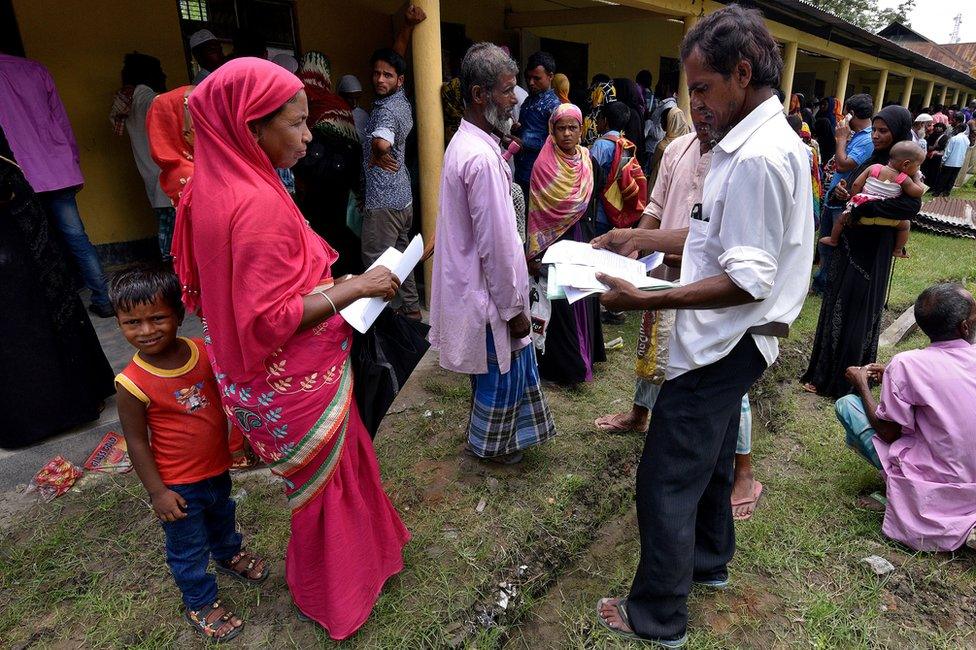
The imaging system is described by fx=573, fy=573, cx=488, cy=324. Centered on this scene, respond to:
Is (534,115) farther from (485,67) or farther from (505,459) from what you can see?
(505,459)

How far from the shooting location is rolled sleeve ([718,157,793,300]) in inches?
58.1

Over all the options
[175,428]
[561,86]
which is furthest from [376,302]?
[561,86]

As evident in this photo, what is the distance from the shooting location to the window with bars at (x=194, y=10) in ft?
16.5

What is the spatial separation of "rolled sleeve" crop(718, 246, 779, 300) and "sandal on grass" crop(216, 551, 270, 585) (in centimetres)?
203

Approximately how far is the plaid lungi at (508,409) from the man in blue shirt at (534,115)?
2.14m

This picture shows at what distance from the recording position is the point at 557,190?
354 centimetres

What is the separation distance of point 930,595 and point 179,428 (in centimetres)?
293

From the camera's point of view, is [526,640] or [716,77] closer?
[716,77]

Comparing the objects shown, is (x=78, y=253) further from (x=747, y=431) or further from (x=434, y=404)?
(x=747, y=431)

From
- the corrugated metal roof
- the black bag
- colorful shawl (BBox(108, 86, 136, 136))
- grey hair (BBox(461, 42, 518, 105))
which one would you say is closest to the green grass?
the black bag

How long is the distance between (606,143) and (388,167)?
161cm

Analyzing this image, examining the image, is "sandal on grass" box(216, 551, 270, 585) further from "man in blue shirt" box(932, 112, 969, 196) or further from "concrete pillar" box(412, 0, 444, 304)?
"man in blue shirt" box(932, 112, 969, 196)

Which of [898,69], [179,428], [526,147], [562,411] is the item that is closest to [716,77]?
[179,428]

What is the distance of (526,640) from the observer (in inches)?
85.0
